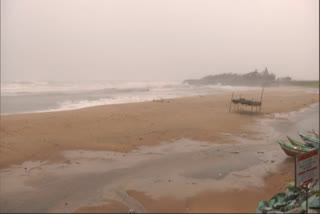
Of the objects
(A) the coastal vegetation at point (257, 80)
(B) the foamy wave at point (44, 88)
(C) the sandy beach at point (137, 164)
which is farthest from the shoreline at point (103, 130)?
(A) the coastal vegetation at point (257, 80)

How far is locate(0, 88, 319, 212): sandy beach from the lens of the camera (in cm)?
524

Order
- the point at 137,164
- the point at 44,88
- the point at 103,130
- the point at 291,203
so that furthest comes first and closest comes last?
the point at 44,88, the point at 103,130, the point at 137,164, the point at 291,203

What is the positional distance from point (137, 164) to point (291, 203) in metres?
4.27

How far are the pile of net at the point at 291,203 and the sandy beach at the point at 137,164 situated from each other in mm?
415

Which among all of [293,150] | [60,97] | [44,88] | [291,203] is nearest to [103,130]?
[293,150]

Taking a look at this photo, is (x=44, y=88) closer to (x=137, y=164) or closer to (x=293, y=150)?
(x=137, y=164)

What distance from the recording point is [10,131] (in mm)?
9961

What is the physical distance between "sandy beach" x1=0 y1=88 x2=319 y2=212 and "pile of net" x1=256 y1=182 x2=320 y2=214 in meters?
0.41

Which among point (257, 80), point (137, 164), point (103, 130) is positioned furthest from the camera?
point (257, 80)

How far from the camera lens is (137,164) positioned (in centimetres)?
738

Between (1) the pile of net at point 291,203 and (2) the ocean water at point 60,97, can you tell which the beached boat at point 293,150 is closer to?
(1) the pile of net at point 291,203

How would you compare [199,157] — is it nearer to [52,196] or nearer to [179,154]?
[179,154]

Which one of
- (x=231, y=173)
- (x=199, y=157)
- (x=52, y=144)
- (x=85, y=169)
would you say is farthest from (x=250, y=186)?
(x=52, y=144)

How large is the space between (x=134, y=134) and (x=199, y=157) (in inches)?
141
